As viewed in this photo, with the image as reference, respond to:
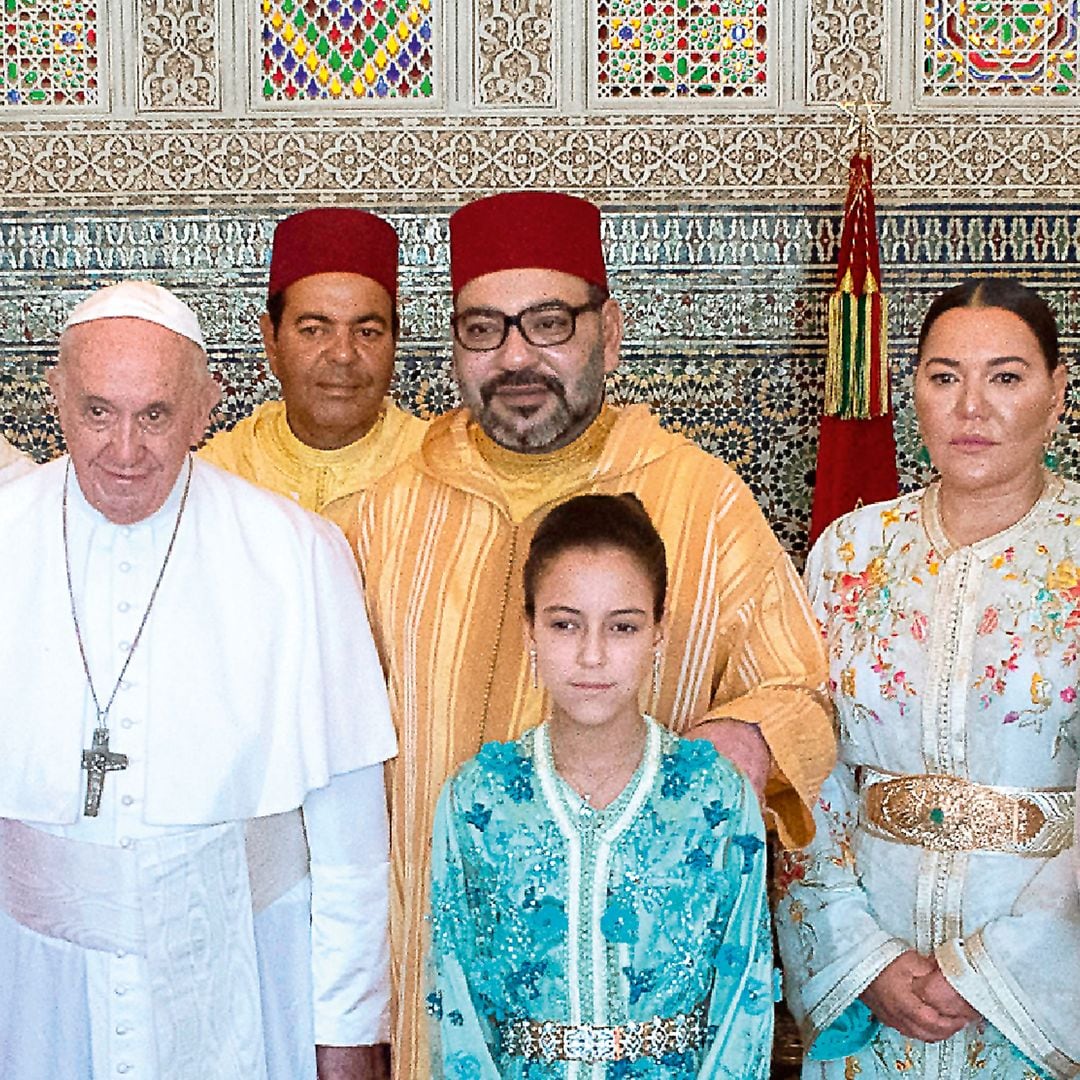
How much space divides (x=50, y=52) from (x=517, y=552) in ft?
9.94

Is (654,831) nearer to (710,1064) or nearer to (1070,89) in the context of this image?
(710,1064)

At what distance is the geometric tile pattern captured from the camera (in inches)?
187

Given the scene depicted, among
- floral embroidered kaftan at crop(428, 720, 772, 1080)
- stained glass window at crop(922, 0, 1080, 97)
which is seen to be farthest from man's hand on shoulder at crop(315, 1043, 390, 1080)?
stained glass window at crop(922, 0, 1080, 97)

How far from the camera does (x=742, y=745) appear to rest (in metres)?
2.28

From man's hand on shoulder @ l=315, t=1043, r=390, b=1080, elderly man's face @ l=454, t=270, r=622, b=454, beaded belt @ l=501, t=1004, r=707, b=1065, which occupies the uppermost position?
elderly man's face @ l=454, t=270, r=622, b=454

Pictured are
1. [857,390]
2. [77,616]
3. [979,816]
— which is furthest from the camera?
[857,390]

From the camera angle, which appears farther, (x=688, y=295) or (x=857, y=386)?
(x=688, y=295)

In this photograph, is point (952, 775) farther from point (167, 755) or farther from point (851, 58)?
point (851, 58)

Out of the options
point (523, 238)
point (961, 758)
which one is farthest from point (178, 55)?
point (961, 758)

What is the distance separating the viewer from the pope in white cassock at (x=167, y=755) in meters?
2.05

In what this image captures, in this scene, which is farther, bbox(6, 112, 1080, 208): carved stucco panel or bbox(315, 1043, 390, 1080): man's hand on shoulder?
bbox(6, 112, 1080, 208): carved stucco panel

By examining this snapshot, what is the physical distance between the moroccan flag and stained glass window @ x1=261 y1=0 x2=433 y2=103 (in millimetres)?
1339

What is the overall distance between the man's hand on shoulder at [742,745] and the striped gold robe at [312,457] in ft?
4.85

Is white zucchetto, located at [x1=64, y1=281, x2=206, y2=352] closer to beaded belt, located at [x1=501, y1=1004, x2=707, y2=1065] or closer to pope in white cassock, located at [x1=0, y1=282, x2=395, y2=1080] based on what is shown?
pope in white cassock, located at [x1=0, y1=282, x2=395, y2=1080]
